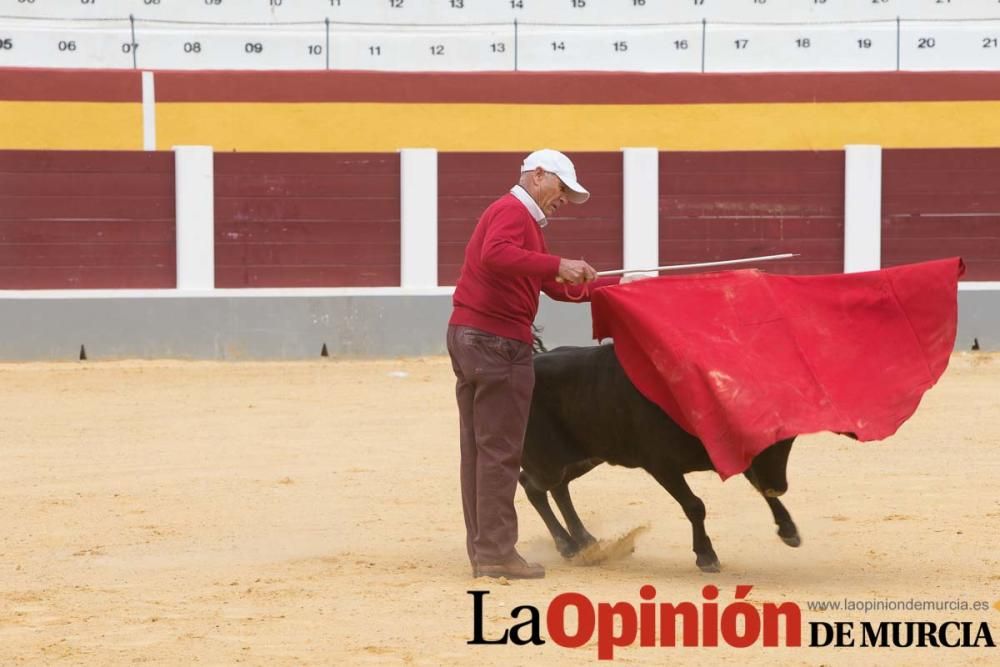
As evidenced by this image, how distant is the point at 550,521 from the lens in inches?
203

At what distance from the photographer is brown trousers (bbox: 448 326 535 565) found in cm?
472

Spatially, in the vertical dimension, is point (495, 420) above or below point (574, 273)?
below

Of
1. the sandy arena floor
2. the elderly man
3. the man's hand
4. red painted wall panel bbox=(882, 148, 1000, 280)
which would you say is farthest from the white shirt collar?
red painted wall panel bbox=(882, 148, 1000, 280)

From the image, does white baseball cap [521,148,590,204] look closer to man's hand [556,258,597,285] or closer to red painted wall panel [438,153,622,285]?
man's hand [556,258,597,285]

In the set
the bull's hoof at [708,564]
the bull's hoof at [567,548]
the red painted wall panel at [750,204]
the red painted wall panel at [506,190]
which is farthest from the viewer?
the red painted wall panel at [750,204]

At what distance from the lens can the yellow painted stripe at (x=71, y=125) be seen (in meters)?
12.4

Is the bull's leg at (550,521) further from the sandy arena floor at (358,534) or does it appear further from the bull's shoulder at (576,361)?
the bull's shoulder at (576,361)

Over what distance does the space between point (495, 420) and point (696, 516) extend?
2.17 feet

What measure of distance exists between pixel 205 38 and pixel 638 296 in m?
10.2

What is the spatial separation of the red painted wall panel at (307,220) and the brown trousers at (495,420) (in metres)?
6.77

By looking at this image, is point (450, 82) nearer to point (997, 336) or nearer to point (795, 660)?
point (997, 336)

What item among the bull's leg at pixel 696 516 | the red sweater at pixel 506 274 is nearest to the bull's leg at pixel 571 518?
the bull's leg at pixel 696 516

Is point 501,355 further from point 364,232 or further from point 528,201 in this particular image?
point 364,232

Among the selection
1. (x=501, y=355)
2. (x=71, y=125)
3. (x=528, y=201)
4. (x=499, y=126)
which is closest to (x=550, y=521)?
(x=501, y=355)
